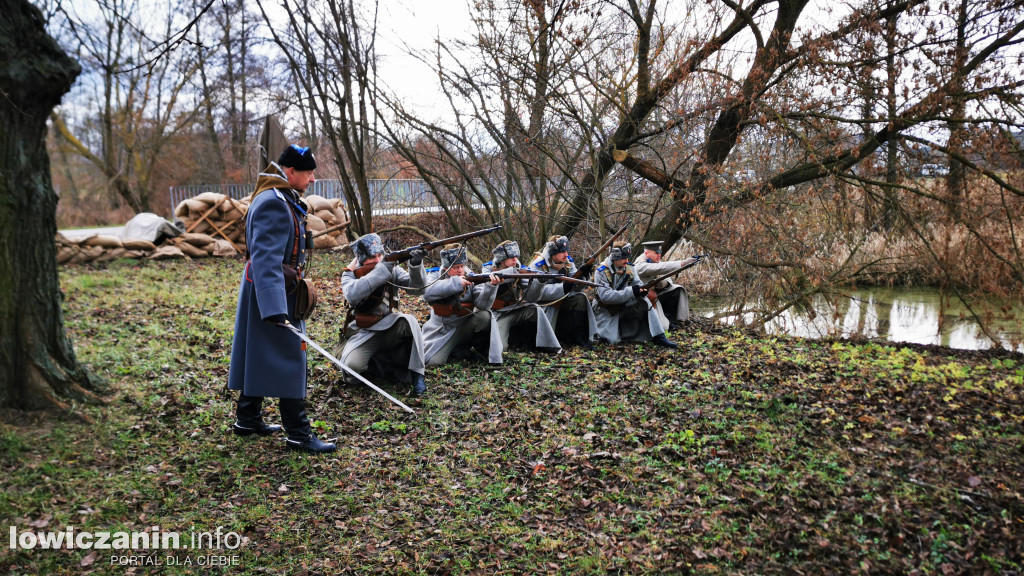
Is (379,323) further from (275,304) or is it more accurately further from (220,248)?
(220,248)

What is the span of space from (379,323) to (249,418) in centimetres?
171

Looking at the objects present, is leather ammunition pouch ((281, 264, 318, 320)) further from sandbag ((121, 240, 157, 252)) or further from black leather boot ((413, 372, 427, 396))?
sandbag ((121, 240, 157, 252))

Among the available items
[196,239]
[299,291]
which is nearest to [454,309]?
[299,291]

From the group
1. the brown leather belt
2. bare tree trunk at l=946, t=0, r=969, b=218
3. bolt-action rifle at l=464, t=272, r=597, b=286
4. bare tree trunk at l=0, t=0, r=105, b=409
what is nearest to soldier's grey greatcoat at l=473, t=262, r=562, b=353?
bolt-action rifle at l=464, t=272, r=597, b=286

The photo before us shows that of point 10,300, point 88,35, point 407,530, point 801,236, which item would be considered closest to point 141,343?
point 10,300

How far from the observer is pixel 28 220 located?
5.14 metres

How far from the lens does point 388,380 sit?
685 centimetres

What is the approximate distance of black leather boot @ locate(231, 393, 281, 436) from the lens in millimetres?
5250

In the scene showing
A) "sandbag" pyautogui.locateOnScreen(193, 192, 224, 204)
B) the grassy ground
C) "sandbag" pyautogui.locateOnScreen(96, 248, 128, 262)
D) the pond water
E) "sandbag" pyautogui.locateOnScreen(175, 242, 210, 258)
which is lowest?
the grassy ground

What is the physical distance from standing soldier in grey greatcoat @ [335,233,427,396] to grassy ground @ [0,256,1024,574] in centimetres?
30

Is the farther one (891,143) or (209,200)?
(209,200)

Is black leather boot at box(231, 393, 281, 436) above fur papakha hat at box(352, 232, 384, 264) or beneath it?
beneath

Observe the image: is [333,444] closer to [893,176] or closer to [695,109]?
[695,109]

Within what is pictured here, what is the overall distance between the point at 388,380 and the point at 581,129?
21.6 feet
